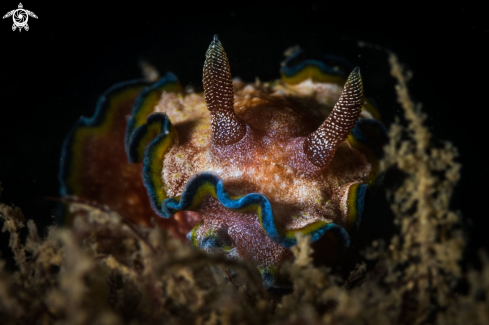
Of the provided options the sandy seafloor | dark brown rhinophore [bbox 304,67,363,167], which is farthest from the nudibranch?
the sandy seafloor

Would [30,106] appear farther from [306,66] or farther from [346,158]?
[346,158]

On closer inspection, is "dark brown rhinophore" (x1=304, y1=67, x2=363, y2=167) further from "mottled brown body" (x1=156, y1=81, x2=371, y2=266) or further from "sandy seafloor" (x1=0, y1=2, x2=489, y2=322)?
"sandy seafloor" (x1=0, y1=2, x2=489, y2=322)

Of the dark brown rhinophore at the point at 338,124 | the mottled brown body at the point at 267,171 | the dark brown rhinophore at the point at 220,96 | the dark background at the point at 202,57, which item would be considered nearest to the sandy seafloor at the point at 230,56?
the dark background at the point at 202,57

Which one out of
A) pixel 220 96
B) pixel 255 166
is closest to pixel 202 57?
pixel 220 96

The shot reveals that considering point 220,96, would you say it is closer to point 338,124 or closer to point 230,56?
point 338,124

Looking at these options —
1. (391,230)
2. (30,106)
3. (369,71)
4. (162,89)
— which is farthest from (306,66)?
(30,106)
